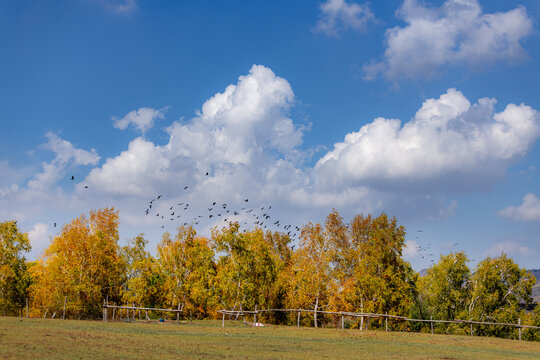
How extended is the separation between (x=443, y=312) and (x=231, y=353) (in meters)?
57.0

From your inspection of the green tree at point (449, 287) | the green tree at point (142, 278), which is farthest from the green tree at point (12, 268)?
the green tree at point (449, 287)

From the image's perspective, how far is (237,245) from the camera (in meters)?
62.2

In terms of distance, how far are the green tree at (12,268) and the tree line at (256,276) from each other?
0.14 metres

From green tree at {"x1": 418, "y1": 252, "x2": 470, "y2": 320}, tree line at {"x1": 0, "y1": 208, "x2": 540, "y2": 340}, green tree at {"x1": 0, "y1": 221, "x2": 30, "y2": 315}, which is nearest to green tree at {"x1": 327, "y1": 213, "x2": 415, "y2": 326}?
tree line at {"x1": 0, "y1": 208, "x2": 540, "y2": 340}

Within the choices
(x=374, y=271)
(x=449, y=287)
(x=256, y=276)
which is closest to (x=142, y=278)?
(x=256, y=276)

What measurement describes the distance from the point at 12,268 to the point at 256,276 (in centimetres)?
3499

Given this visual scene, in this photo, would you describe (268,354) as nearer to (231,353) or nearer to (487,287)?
(231,353)

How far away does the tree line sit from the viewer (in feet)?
191

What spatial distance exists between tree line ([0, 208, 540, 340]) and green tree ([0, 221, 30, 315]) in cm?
14

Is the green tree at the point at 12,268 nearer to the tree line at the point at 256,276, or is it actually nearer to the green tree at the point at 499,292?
the tree line at the point at 256,276

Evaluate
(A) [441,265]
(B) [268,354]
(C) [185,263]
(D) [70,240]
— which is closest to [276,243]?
(C) [185,263]

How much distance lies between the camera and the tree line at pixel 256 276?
5812 cm

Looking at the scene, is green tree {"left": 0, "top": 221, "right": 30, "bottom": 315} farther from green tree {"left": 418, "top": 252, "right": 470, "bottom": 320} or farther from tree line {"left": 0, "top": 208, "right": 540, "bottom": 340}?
green tree {"left": 418, "top": 252, "right": 470, "bottom": 320}

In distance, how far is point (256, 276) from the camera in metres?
A: 64.7
